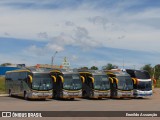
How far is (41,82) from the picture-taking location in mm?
37500

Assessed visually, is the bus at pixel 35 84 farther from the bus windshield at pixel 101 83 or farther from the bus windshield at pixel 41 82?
the bus windshield at pixel 101 83

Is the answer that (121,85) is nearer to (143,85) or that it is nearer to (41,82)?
(143,85)

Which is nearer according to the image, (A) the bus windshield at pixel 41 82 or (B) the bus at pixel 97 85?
(A) the bus windshield at pixel 41 82

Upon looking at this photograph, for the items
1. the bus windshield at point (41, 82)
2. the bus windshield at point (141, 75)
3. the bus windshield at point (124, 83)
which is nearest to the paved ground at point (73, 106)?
the bus windshield at point (41, 82)

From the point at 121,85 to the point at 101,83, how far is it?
248 cm

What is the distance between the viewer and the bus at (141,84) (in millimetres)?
44594

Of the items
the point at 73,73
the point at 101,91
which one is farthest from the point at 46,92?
the point at 101,91

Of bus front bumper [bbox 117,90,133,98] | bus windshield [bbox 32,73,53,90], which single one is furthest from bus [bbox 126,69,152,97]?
bus windshield [bbox 32,73,53,90]

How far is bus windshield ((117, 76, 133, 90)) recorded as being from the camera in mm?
42531

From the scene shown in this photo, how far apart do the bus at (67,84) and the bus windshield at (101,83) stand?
2.33m

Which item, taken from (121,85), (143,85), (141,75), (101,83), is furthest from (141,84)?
(101,83)

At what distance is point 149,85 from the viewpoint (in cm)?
4519

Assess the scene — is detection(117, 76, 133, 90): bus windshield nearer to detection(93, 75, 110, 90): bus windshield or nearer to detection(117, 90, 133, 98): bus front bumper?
detection(117, 90, 133, 98): bus front bumper

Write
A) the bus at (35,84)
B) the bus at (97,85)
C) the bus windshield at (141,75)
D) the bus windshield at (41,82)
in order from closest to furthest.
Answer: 1. the bus at (35,84)
2. the bus windshield at (41,82)
3. the bus at (97,85)
4. the bus windshield at (141,75)
